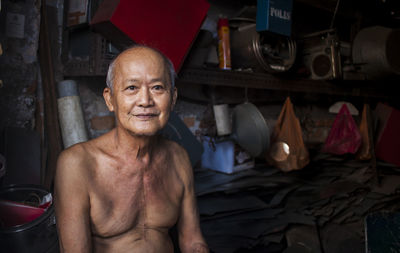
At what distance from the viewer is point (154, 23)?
5.70ft

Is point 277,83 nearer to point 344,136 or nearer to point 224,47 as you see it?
point 224,47

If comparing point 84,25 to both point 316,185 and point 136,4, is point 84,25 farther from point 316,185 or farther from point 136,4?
point 316,185

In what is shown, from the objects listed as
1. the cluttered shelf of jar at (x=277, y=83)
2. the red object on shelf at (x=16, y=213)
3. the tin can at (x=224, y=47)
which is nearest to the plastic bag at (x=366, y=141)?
the cluttered shelf of jar at (x=277, y=83)

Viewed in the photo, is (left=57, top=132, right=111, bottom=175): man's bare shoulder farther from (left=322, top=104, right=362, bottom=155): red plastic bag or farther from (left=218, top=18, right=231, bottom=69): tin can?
(left=322, top=104, right=362, bottom=155): red plastic bag

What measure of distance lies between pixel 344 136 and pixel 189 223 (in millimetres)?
2770

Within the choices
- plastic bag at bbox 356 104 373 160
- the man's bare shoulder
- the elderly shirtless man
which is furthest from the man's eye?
plastic bag at bbox 356 104 373 160

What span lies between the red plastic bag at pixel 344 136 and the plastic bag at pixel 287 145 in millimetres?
760

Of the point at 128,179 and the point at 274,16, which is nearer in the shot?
the point at 128,179

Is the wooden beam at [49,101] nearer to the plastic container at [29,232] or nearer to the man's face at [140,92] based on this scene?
the plastic container at [29,232]

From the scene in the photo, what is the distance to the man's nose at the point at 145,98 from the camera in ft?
3.46

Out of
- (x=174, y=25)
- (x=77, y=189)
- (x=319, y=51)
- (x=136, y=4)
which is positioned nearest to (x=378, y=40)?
(x=319, y=51)

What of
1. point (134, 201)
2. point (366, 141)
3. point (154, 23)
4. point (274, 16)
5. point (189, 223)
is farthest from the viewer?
point (366, 141)

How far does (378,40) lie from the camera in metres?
3.18

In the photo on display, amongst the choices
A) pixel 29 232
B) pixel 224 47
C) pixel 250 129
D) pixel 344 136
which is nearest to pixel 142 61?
pixel 29 232
